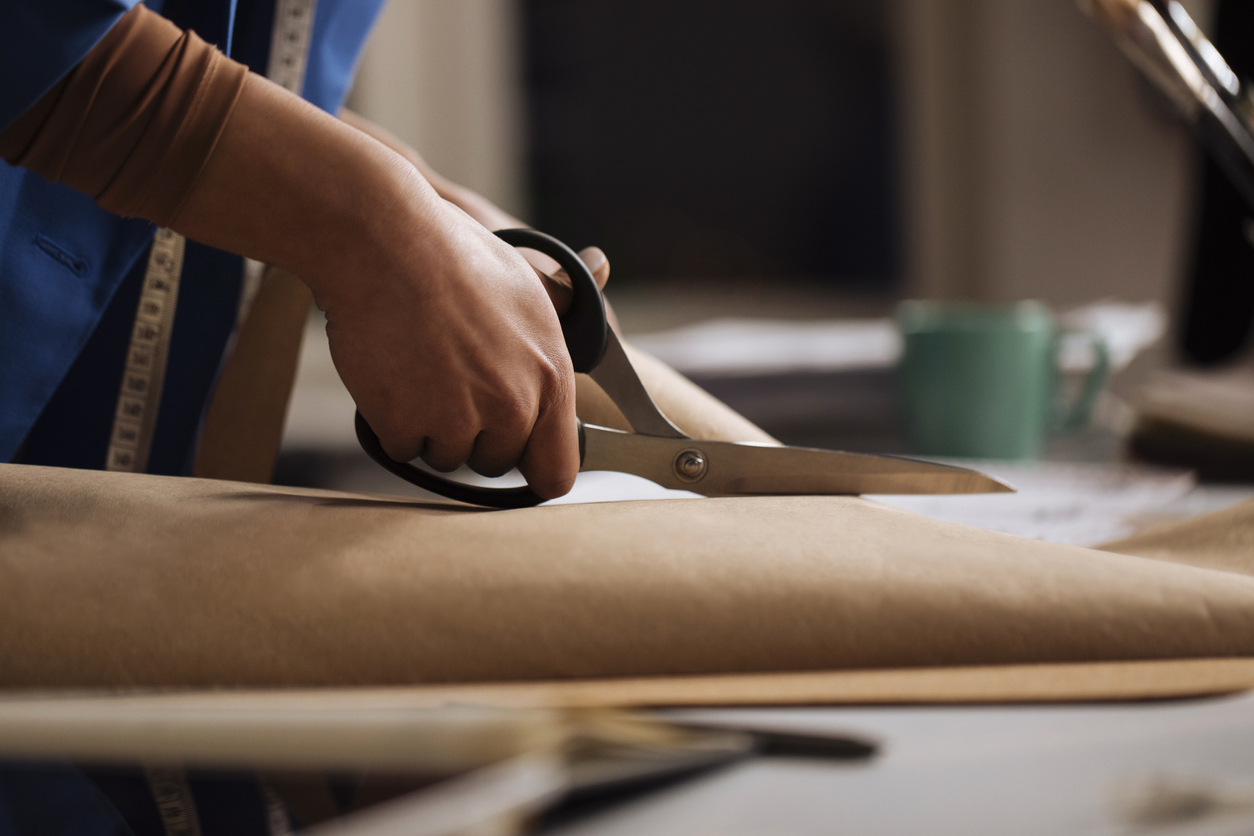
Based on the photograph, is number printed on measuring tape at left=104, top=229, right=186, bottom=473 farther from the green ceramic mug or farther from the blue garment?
the green ceramic mug

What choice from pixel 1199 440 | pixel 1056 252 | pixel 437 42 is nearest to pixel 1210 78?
pixel 1199 440

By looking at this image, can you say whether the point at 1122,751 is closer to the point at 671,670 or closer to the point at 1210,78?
the point at 671,670

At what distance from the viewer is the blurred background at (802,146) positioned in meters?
1.60

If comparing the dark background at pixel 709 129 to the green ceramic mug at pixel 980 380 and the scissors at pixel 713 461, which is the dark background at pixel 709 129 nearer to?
the green ceramic mug at pixel 980 380

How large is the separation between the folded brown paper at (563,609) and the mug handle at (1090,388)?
56 cm

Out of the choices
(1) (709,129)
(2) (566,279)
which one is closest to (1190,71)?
(2) (566,279)

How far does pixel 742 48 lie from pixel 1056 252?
758 mm

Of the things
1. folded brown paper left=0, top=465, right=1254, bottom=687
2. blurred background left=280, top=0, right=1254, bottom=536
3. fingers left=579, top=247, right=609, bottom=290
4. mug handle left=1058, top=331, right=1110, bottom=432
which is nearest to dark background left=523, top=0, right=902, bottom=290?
blurred background left=280, top=0, right=1254, bottom=536

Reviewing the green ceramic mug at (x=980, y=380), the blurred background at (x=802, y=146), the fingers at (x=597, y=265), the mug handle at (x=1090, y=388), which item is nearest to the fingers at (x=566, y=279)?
the fingers at (x=597, y=265)

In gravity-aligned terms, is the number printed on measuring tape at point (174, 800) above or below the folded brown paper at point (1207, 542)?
below

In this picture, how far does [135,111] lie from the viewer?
0.25 m

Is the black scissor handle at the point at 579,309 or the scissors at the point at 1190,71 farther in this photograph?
the scissors at the point at 1190,71

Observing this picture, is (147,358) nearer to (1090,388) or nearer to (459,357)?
(459,357)

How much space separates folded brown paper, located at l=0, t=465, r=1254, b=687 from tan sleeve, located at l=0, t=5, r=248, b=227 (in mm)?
102
